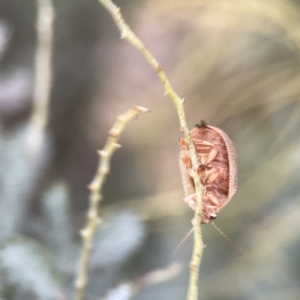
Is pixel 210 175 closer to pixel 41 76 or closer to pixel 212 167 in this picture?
pixel 212 167

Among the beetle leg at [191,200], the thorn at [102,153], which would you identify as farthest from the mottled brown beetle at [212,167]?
the thorn at [102,153]

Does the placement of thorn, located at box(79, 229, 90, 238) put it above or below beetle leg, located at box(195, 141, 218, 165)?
below

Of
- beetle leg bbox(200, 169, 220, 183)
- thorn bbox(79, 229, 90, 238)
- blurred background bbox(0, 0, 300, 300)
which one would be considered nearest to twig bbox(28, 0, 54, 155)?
blurred background bbox(0, 0, 300, 300)

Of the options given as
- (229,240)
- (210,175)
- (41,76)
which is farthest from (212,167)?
(41,76)

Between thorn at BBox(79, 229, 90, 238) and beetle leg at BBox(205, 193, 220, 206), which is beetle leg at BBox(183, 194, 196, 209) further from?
thorn at BBox(79, 229, 90, 238)

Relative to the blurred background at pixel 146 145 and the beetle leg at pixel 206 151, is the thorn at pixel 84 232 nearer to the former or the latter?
the blurred background at pixel 146 145

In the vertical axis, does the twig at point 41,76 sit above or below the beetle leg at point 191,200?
above

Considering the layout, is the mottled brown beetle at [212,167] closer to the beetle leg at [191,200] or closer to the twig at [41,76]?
A: the beetle leg at [191,200]

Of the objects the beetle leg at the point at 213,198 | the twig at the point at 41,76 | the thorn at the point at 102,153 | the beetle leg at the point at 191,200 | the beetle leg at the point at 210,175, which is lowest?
the beetle leg at the point at 213,198
